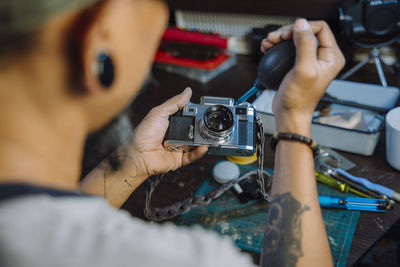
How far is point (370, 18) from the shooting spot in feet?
3.12

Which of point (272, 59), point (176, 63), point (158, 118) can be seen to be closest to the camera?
point (272, 59)

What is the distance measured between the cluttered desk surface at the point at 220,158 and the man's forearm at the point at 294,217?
13 cm

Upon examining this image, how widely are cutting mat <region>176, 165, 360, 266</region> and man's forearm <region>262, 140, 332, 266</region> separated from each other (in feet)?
0.39

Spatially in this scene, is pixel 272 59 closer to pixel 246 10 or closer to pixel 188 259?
pixel 188 259

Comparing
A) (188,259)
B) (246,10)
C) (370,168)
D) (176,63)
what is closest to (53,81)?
(188,259)

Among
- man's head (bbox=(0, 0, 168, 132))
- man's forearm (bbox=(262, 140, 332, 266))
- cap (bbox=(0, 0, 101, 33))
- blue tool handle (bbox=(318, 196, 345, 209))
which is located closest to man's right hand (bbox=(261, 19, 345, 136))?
man's forearm (bbox=(262, 140, 332, 266))

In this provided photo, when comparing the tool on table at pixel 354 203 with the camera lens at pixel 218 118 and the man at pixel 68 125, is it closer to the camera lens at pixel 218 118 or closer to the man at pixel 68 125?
the camera lens at pixel 218 118

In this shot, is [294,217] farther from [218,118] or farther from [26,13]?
[26,13]

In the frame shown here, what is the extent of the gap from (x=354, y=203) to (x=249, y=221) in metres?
0.22

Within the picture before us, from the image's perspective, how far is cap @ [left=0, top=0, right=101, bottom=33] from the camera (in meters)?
0.25

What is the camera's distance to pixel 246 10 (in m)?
1.29

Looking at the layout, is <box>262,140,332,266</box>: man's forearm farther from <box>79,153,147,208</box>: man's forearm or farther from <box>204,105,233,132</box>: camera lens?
<box>79,153,147,208</box>: man's forearm

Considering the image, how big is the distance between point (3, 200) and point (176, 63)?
97 centimetres

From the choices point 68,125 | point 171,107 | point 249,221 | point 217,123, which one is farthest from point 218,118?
point 68,125
